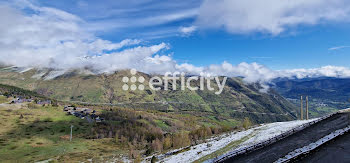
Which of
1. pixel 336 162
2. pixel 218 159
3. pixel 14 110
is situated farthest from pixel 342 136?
pixel 14 110

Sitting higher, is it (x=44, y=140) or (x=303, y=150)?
(x=303, y=150)

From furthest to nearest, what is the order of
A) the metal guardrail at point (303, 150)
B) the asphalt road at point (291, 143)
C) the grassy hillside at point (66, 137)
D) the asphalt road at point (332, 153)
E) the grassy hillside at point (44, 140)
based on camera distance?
1. the grassy hillside at point (66, 137)
2. the grassy hillside at point (44, 140)
3. the asphalt road at point (291, 143)
4. the asphalt road at point (332, 153)
5. the metal guardrail at point (303, 150)

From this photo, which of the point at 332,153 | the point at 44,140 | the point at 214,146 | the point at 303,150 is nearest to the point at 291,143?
the point at 303,150

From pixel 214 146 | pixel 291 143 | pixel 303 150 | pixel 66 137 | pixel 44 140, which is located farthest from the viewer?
pixel 66 137

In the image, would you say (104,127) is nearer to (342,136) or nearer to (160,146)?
(160,146)

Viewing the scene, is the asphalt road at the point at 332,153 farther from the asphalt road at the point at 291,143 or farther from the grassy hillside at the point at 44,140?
the grassy hillside at the point at 44,140

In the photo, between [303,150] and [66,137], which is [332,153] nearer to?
[303,150]

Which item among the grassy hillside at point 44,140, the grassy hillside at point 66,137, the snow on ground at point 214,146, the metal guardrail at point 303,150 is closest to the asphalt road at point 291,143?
the metal guardrail at point 303,150

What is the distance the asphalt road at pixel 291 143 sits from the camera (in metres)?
28.3

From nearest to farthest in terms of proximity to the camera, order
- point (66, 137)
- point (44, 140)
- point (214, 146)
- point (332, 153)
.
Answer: point (332, 153) < point (214, 146) < point (44, 140) < point (66, 137)

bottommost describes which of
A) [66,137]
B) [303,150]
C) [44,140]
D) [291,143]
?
[66,137]

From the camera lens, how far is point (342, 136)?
31266mm

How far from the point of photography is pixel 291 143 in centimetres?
3272

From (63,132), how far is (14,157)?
69258 millimetres
